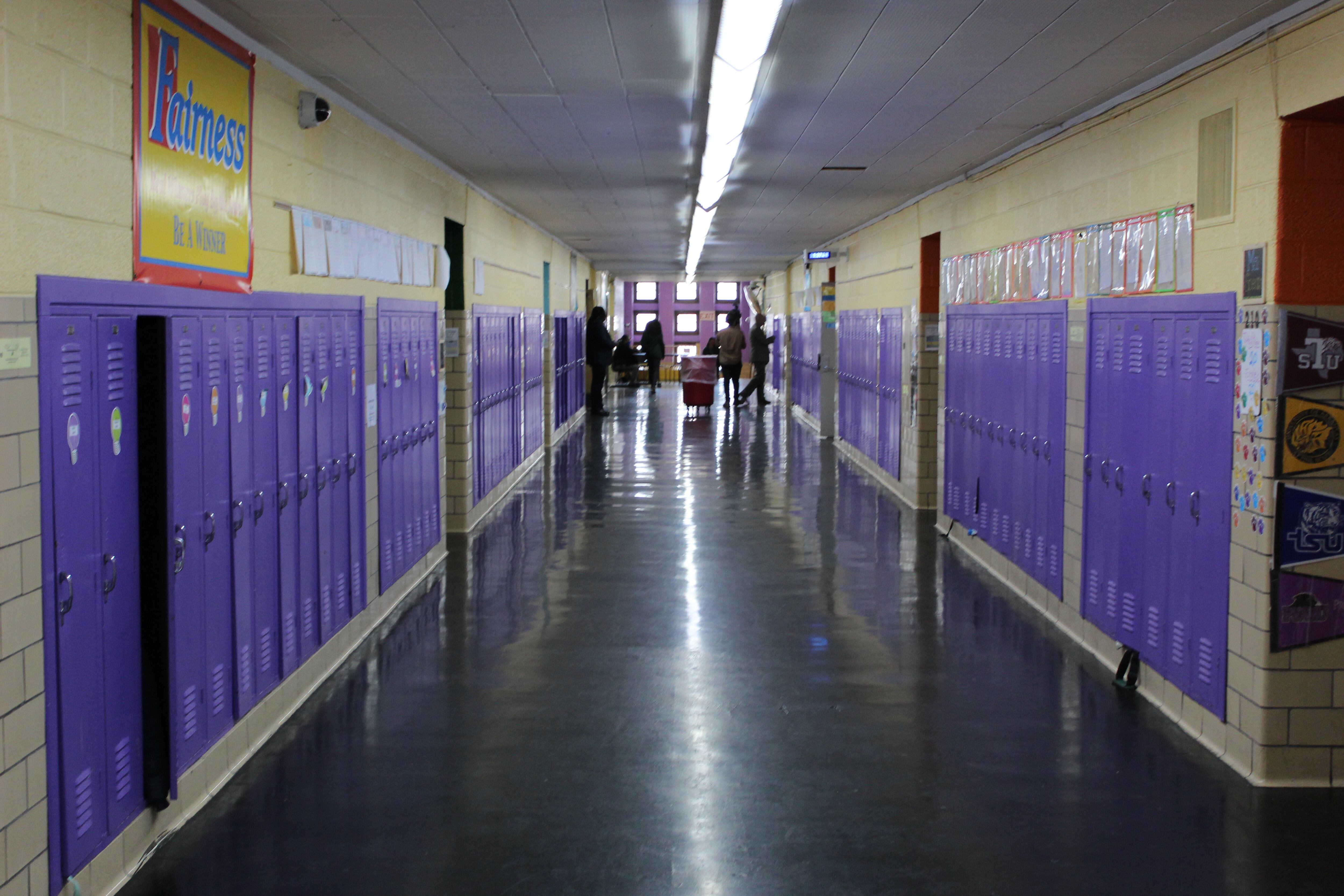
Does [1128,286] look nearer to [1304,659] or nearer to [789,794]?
[1304,659]

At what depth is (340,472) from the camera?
521 cm

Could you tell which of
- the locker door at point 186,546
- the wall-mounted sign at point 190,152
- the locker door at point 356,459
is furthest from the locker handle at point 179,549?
the locker door at point 356,459

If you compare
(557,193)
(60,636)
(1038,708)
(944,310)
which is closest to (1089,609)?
(1038,708)

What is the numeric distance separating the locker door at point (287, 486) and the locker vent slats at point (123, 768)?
1.22 meters

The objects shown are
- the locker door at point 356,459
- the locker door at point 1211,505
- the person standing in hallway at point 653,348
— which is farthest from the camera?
the person standing in hallway at point 653,348

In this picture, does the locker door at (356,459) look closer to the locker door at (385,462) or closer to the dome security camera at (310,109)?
the locker door at (385,462)

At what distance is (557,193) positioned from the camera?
9.31 metres

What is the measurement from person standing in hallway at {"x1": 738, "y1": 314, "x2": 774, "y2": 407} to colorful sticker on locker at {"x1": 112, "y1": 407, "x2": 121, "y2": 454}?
660 inches

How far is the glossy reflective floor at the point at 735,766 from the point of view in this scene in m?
3.22

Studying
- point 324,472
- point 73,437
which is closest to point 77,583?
point 73,437

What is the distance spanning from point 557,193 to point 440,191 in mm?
1793

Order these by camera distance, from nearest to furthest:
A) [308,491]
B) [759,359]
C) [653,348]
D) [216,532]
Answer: [216,532] → [308,491] → [759,359] → [653,348]

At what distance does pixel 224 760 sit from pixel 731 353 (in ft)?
51.2

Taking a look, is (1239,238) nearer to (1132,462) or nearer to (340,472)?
(1132,462)
